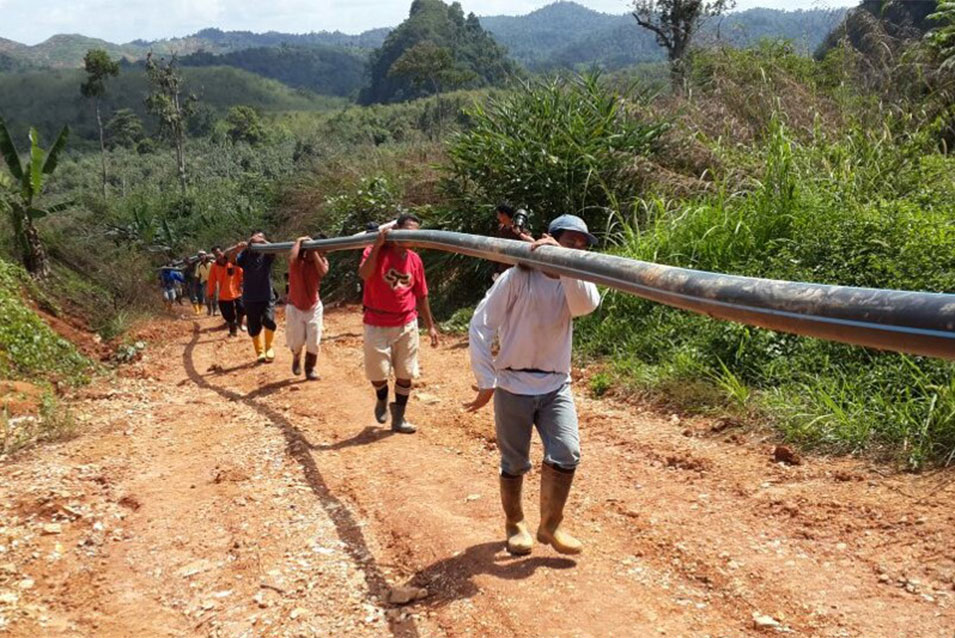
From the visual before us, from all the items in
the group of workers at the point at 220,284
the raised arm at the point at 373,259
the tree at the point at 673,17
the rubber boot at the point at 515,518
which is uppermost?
the tree at the point at 673,17

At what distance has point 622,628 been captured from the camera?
11.1 feet

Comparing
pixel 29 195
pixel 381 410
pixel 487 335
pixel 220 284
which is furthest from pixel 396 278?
pixel 29 195

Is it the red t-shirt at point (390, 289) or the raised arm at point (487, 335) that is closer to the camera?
the raised arm at point (487, 335)

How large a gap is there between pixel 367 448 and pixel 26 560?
2.55 m

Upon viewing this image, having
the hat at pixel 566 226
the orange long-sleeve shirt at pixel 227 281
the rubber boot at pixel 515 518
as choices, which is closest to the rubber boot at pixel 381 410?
the rubber boot at pixel 515 518

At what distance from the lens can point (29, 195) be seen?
16.1 m

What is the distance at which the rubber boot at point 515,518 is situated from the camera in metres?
4.09

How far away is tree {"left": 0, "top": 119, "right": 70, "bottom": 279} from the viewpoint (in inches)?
621

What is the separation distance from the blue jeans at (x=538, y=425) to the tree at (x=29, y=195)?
14892 millimetres

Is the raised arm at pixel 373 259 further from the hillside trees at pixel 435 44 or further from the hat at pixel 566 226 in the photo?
the hillside trees at pixel 435 44

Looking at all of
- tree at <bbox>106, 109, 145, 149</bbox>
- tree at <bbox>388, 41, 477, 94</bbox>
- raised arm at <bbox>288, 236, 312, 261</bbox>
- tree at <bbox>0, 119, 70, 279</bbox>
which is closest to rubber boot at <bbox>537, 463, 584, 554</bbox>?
raised arm at <bbox>288, 236, 312, 261</bbox>

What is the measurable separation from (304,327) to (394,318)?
9.09ft

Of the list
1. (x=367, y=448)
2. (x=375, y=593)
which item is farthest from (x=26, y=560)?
(x=367, y=448)

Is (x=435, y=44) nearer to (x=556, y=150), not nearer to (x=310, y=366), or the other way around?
(x=556, y=150)
